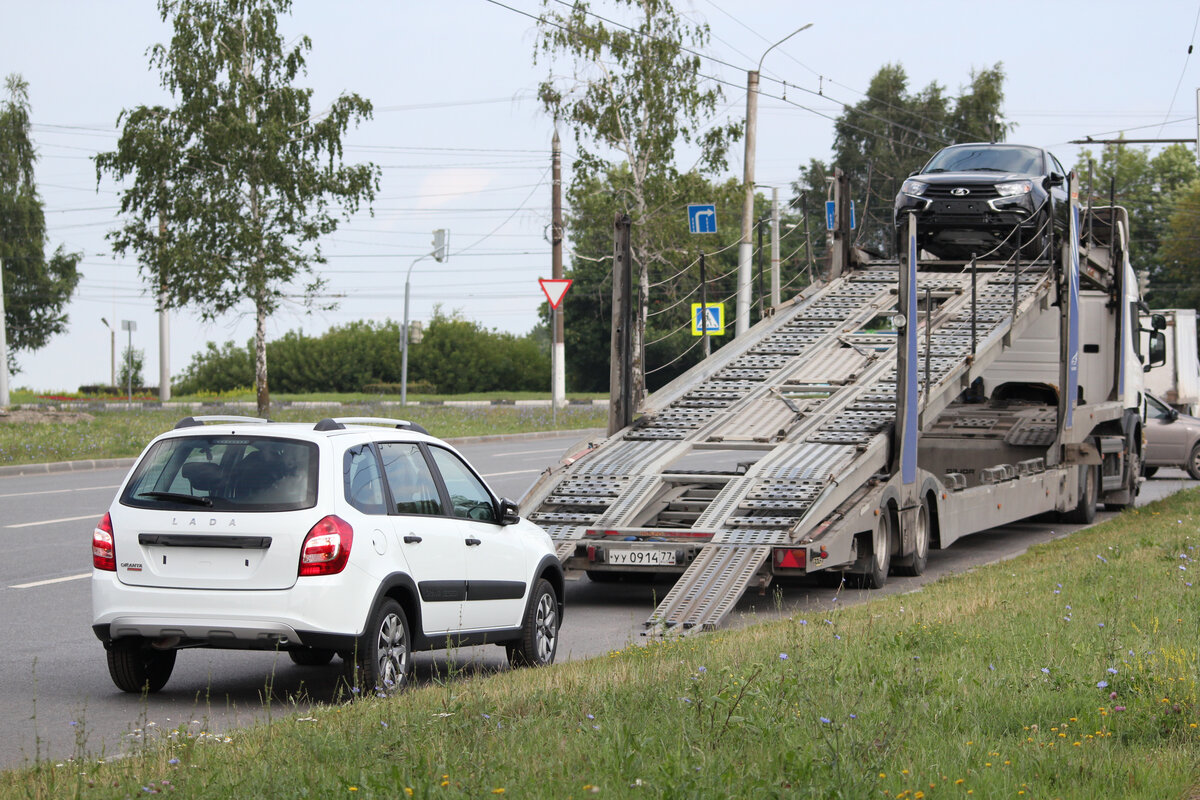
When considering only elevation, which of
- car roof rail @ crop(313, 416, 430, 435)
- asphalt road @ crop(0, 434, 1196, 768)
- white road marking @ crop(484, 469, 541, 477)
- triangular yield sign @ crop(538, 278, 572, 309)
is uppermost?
triangular yield sign @ crop(538, 278, 572, 309)

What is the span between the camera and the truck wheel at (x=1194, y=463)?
24516mm

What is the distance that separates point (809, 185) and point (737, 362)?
231 feet

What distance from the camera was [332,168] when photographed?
38375 millimetres

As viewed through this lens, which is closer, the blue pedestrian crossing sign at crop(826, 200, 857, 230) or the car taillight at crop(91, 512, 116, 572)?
the car taillight at crop(91, 512, 116, 572)

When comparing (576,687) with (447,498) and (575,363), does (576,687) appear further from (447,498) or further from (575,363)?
(575,363)

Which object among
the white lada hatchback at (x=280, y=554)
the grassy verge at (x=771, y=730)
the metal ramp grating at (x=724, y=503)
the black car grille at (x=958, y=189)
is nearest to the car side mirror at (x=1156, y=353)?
the black car grille at (x=958, y=189)

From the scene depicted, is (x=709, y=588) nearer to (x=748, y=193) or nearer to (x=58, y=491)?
(x=58, y=491)

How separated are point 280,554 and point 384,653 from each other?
764mm

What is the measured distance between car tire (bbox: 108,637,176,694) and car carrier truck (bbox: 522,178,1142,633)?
3325 millimetres

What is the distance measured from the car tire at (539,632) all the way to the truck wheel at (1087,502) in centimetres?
1046

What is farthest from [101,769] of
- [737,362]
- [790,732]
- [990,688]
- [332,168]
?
[332,168]

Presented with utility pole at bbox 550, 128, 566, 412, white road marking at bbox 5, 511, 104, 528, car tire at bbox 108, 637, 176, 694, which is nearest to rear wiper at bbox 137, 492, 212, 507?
car tire at bbox 108, 637, 176, 694

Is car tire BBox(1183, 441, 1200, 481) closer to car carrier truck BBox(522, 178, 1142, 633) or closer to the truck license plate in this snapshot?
car carrier truck BBox(522, 178, 1142, 633)

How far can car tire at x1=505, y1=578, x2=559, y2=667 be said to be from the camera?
859 cm
